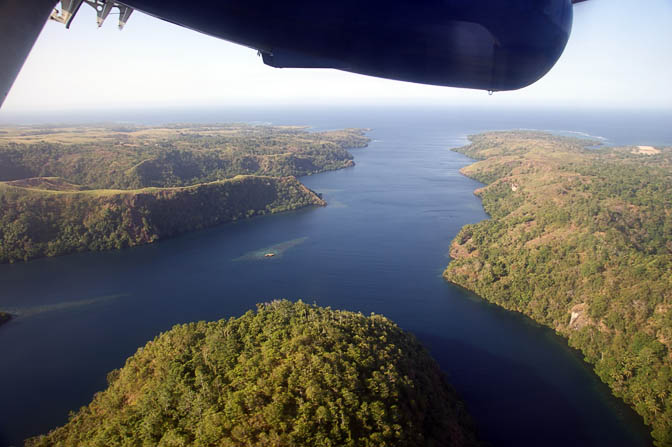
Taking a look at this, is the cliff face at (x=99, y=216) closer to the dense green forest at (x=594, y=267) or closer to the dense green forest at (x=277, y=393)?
the dense green forest at (x=277, y=393)

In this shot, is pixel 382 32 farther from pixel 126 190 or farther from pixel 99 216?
pixel 126 190

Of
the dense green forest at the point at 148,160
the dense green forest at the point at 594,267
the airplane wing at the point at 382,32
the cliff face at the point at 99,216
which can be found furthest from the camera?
the dense green forest at the point at 148,160

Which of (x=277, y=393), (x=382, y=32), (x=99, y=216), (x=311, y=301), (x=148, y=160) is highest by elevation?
(x=382, y=32)

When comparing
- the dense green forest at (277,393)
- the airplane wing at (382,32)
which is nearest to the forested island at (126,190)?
the dense green forest at (277,393)

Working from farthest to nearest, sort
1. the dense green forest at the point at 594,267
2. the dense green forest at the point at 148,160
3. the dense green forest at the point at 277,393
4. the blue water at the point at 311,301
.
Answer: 1. the dense green forest at the point at 148,160
2. the dense green forest at the point at 594,267
3. the blue water at the point at 311,301
4. the dense green forest at the point at 277,393

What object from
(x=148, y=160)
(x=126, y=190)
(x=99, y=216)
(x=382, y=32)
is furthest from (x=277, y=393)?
(x=148, y=160)
